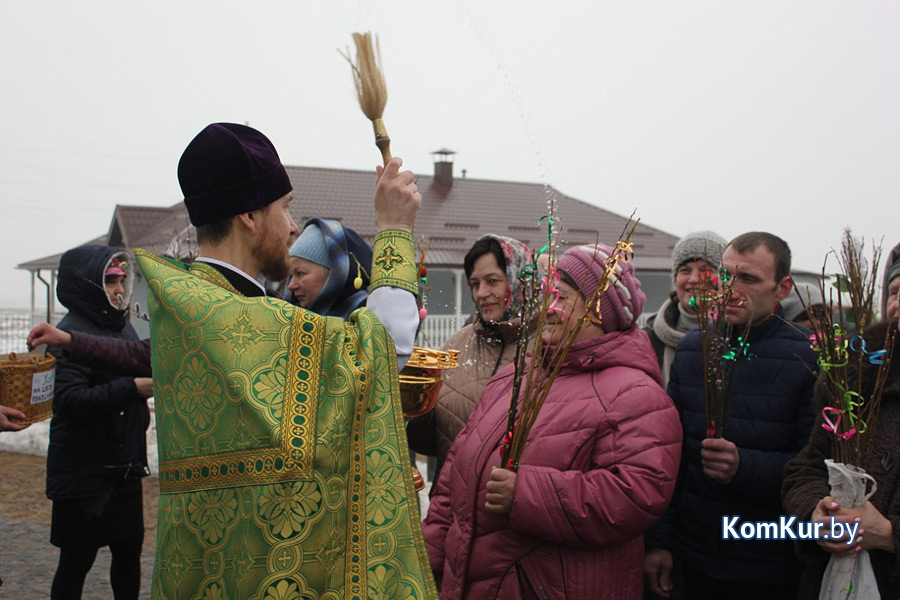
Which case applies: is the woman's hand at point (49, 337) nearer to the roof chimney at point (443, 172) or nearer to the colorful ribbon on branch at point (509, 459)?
the colorful ribbon on branch at point (509, 459)

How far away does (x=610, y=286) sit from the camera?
2836mm

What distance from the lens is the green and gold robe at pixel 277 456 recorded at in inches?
72.7

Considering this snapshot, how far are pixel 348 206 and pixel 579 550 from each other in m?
22.1

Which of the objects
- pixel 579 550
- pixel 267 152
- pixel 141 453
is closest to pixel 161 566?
pixel 267 152

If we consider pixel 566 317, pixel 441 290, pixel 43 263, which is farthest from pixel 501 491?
pixel 43 263

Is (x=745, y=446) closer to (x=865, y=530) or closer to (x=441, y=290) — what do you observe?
(x=865, y=530)

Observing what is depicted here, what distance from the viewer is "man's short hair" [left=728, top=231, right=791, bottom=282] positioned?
3281 millimetres

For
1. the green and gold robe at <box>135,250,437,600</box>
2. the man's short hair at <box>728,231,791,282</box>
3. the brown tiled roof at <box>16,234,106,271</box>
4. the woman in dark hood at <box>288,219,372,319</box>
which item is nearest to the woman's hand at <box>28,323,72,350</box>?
the woman in dark hood at <box>288,219,372,319</box>

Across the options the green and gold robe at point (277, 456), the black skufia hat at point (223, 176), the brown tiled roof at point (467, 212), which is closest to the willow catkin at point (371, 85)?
the black skufia hat at point (223, 176)

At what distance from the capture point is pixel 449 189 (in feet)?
86.9

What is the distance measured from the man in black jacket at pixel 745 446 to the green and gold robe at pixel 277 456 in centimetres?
148

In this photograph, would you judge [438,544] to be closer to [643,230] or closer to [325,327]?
[325,327]

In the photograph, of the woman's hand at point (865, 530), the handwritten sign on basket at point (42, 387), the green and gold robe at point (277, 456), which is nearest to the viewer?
the green and gold robe at point (277, 456)

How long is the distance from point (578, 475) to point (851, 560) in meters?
0.83
